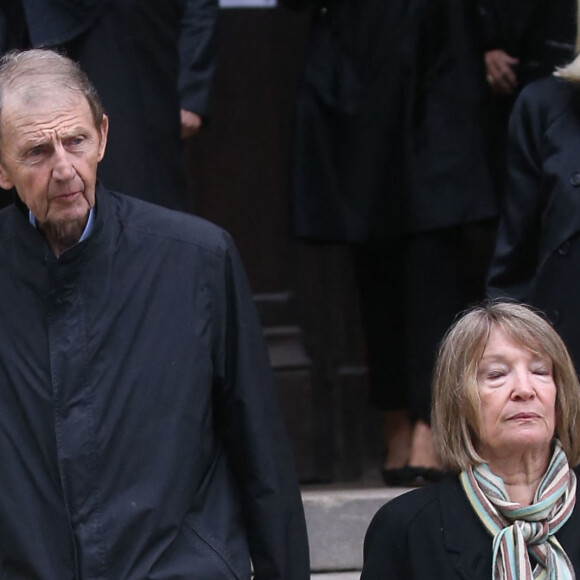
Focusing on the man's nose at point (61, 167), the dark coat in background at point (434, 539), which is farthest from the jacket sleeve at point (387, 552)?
the man's nose at point (61, 167)

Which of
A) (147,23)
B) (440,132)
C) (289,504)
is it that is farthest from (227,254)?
(440,132)

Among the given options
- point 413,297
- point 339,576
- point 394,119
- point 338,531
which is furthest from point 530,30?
point 339,576

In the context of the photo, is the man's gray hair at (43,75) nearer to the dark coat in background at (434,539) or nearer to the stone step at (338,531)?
the dark coat in background at (434,539)

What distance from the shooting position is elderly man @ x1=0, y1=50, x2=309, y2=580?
355 cm

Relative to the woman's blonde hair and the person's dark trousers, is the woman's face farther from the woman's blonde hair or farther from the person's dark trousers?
the person's dark trousers

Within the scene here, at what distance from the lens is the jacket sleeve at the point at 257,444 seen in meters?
3.66

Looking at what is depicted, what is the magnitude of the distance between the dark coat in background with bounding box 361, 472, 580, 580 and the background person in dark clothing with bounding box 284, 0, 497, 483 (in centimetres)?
135

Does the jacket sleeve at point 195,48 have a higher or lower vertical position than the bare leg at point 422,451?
higher

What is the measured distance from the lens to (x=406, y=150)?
4852 mm

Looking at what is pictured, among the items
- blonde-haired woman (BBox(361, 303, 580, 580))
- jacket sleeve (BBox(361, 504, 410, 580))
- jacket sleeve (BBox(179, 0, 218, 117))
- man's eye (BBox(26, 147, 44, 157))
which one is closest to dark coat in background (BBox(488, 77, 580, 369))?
blonde-haired woman (BBox(361, 303, 580, 580))

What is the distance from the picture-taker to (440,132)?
4.84 meters

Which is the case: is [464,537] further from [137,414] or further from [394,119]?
[394,119]

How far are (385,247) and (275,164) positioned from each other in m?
0.74

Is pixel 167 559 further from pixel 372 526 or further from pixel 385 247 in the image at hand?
pixel 385 247
